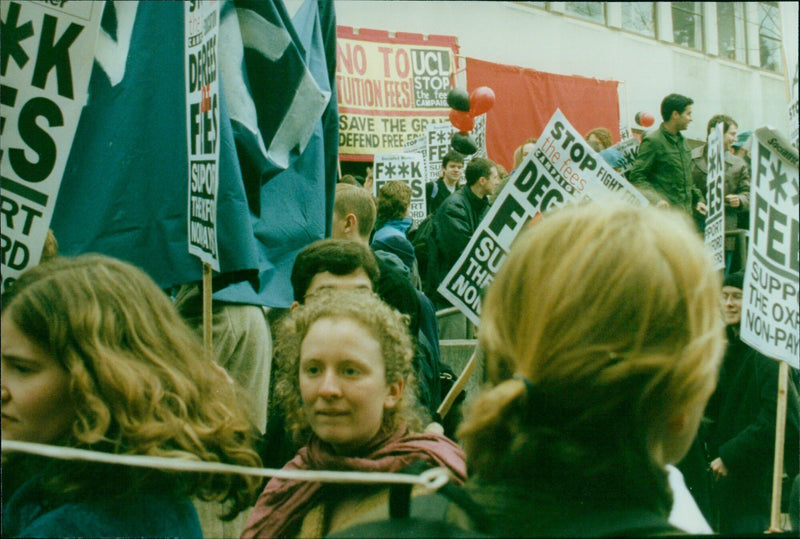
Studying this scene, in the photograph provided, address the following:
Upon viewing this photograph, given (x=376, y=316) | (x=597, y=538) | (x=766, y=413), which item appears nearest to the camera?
(x=597, y=538)

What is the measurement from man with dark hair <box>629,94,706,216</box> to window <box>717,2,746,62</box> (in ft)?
14.0

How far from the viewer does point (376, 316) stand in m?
2.45

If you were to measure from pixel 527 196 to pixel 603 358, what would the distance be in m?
3.62

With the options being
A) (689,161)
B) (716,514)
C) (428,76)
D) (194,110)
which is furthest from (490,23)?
(194,110)

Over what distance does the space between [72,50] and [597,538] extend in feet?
6.75

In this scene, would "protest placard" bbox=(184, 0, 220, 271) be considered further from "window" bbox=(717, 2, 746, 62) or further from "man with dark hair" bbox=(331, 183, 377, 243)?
"window" bbox=(717, 2, 746, 62)

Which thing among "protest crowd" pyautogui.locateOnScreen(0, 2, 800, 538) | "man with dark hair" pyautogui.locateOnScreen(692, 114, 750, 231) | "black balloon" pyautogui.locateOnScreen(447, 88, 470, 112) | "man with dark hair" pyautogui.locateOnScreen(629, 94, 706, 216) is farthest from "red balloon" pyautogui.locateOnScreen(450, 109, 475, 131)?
"protest crowd" pyautogui.locateOnScreen(0, 2, 800, 538)

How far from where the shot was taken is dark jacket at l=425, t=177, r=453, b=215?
31.2ft

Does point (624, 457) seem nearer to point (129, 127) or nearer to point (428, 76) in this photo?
point (129, 127)

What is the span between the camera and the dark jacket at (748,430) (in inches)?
173

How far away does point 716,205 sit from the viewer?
16.4ft

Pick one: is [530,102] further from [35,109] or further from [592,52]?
[35,109]

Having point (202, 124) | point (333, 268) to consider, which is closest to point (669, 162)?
point (333, 268)

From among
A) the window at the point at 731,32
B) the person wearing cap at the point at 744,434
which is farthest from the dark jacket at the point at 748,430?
the window at the point at 731,32
